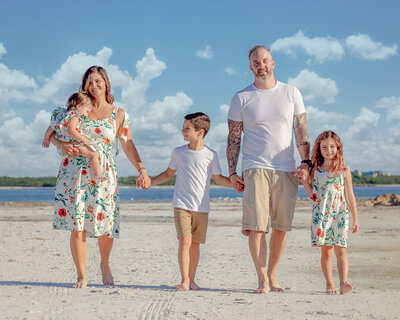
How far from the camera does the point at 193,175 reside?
5617 mm

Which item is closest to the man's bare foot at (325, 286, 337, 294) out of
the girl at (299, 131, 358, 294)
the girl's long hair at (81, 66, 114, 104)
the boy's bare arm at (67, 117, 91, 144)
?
the girl at (299, 131, 358, 294)

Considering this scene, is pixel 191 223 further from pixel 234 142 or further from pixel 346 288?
pixel 346 288

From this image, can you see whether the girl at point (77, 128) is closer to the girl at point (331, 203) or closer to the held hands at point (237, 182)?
the held hands at point (237, 182)

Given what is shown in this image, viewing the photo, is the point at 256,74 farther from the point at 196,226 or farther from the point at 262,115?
the point at 196,226

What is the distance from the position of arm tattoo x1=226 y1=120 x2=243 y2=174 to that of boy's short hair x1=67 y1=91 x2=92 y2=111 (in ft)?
4.77

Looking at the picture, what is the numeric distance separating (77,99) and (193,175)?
1373 millimetres

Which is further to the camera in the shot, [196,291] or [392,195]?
[392,195]

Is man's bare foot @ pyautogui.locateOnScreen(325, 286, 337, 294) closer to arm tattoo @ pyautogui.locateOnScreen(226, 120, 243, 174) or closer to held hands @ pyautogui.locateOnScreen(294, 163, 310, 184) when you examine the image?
held hands @ pyautogui.locateOnScreen(294, 163, 310, 184)

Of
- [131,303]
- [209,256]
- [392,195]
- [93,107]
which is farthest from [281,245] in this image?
[392,195]

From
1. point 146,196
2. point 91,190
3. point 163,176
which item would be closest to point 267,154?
point 163,176

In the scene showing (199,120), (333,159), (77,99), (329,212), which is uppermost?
(77,99)

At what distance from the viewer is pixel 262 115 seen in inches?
212

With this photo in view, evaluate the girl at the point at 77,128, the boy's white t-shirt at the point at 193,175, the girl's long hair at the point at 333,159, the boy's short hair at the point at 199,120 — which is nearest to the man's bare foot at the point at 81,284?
the girl at the point at 77,128

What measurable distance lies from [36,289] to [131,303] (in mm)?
1258
